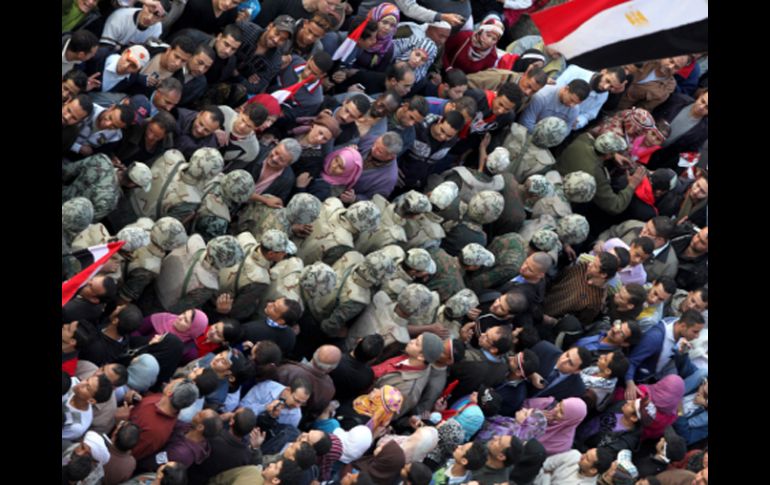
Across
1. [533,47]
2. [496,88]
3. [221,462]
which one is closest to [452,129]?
[496,88]

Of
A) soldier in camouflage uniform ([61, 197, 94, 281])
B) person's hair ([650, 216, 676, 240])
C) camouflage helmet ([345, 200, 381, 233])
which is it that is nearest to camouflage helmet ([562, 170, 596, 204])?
person's hair ([650, 216, 676, 240])

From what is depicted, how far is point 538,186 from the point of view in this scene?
1477 centimetres

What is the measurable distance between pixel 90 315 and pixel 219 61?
9.93 ft

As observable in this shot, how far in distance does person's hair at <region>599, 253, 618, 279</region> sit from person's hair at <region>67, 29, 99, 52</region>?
184 inches

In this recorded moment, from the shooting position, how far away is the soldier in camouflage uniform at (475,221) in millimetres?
14148

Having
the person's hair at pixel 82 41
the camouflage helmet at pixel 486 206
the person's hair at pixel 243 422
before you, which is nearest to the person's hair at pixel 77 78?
the person's hair at pixel 82 41

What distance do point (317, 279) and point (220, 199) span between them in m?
1.04

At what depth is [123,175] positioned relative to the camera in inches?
494

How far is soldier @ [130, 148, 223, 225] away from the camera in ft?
41.7

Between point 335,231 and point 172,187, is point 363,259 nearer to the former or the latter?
point 335,231

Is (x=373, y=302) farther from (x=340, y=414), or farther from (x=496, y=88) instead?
(x=496, y=88)

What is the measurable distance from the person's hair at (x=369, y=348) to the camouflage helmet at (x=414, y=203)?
1.39m

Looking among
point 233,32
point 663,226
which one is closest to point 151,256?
point 233,32

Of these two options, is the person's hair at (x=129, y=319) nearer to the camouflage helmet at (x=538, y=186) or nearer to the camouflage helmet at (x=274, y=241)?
the camouflage helmet at (x=274, y=241)
